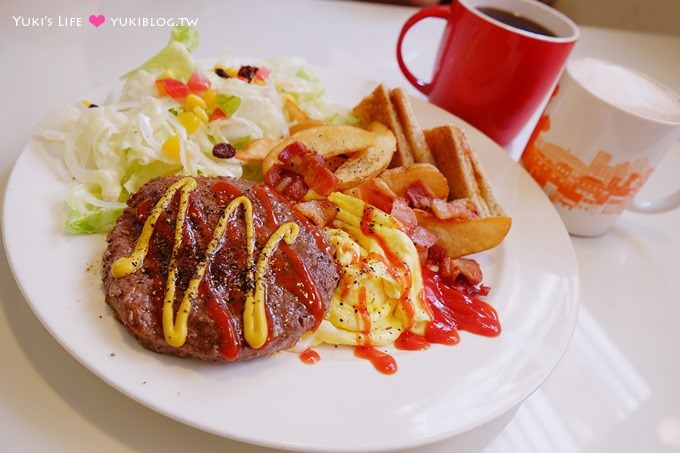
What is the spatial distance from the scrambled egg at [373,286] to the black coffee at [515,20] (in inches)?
62.3

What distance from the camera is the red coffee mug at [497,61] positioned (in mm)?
2766

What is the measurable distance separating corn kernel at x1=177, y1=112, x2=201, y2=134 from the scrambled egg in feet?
2.82

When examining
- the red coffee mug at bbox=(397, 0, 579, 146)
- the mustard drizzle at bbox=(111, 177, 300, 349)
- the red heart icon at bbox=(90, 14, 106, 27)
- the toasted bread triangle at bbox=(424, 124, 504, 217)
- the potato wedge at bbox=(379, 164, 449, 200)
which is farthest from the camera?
the red heart icon at bbox=(90, 14, 106, 27)

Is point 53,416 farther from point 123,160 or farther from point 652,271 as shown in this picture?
point 652,271

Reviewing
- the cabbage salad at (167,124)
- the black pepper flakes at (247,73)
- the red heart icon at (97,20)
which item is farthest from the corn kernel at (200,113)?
the red heart icon at (97,20)

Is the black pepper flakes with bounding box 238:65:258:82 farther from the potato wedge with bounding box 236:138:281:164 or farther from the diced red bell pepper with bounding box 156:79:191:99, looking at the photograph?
the potato wedge with bounding box 236:138:281:164

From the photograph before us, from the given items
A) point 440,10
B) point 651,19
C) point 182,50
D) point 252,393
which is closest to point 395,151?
point 440,10

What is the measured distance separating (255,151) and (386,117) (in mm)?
692

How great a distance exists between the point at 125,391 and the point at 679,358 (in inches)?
88.4

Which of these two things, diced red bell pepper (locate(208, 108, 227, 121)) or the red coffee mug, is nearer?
diced red bell pepper (locate(208, 108, 227, 121))

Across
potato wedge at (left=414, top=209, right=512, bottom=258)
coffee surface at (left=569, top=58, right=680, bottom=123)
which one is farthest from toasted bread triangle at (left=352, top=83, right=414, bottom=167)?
coffee surface at (left=569, top=58, right=680, bottom=123)

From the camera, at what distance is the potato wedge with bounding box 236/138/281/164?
2402 mm

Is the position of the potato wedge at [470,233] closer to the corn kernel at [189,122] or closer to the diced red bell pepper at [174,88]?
the corn kernel at [189,122]

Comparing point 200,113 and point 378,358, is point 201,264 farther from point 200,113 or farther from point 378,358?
point 200,113
